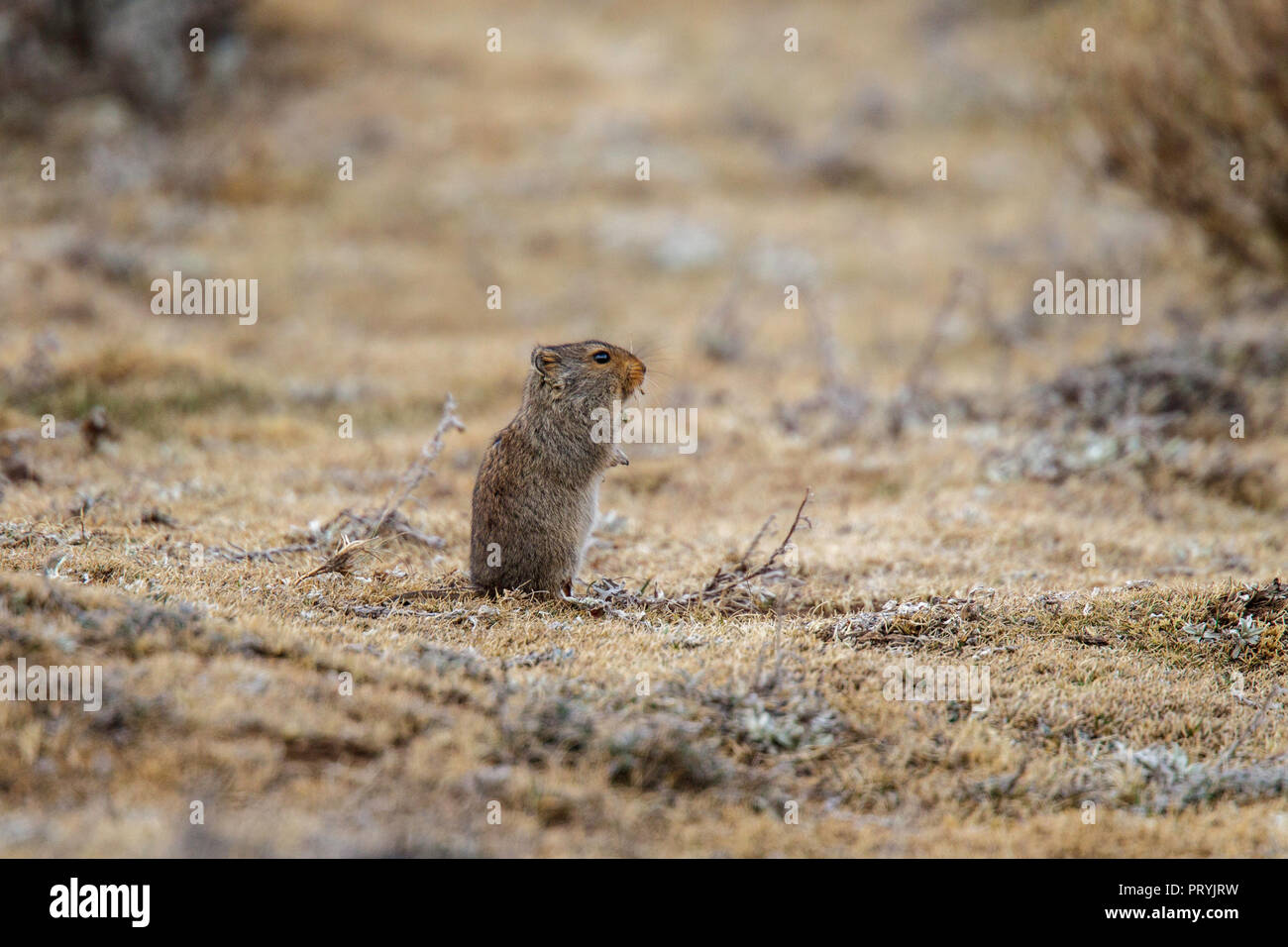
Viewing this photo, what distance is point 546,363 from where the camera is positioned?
654cm

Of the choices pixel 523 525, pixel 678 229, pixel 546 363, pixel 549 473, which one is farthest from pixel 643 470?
pixel 678 229

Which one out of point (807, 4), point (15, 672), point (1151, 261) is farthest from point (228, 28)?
point (15, 672)

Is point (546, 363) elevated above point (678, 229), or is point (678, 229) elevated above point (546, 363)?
point (678, 229)

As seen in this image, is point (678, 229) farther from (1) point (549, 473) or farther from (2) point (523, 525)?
(2) point (523, 525)

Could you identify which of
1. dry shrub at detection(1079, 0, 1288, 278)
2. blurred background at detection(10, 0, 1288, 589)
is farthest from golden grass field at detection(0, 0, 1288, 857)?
dry shrub at detection(1079, 0, 1288, 278)

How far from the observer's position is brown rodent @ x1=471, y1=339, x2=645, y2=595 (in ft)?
20.1

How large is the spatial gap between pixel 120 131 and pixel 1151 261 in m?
15.4

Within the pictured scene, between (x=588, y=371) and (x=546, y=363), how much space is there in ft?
0.82

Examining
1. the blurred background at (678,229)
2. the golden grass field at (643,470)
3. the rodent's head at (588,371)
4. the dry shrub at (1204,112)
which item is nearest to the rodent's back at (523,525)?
the golden grass field at (643,470)

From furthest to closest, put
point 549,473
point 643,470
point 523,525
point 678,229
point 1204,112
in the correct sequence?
point 678,229
point 1204,112
point 643,470
point 549,473
point 523,525

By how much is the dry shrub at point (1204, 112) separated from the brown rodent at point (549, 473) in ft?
29.6

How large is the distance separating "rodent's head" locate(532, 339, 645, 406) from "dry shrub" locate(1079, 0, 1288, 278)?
8919mm

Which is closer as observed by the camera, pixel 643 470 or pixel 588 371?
pixel 588 371

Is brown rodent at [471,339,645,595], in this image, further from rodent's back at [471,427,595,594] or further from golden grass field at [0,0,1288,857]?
golden grass field at [0,0,1288,857]
